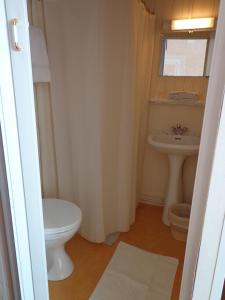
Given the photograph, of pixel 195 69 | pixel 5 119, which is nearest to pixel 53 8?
pixel 5 119

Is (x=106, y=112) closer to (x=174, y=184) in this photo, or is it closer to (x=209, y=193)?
(x=174, y=184)

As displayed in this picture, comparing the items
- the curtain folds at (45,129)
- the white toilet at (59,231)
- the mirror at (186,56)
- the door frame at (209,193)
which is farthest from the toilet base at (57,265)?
the mirror at (186,56)

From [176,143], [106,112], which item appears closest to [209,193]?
[106,112]

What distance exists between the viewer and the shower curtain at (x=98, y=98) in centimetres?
152

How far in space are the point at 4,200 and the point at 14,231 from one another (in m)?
0.13

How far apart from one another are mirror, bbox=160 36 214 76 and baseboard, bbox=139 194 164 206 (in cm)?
137

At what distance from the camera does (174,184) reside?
2.20 metres

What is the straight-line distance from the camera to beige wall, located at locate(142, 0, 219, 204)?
78.5 inches

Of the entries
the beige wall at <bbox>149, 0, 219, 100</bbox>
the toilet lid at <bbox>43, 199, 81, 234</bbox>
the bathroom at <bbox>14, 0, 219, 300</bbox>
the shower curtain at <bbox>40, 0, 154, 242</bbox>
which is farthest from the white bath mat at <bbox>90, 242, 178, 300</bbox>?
the beige wall at <bbox>149, 0, 219, 100</bbox>

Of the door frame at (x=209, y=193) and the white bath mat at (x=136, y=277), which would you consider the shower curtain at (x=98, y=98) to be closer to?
the white bath mat at (x=136, y=277)

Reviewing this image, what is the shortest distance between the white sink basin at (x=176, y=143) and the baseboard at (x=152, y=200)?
767mm

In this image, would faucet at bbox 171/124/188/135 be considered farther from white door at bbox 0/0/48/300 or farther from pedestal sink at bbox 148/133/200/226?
white door at bbox 0/0/48/300

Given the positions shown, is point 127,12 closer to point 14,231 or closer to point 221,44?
point 221,44

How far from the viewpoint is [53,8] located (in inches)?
59.2
